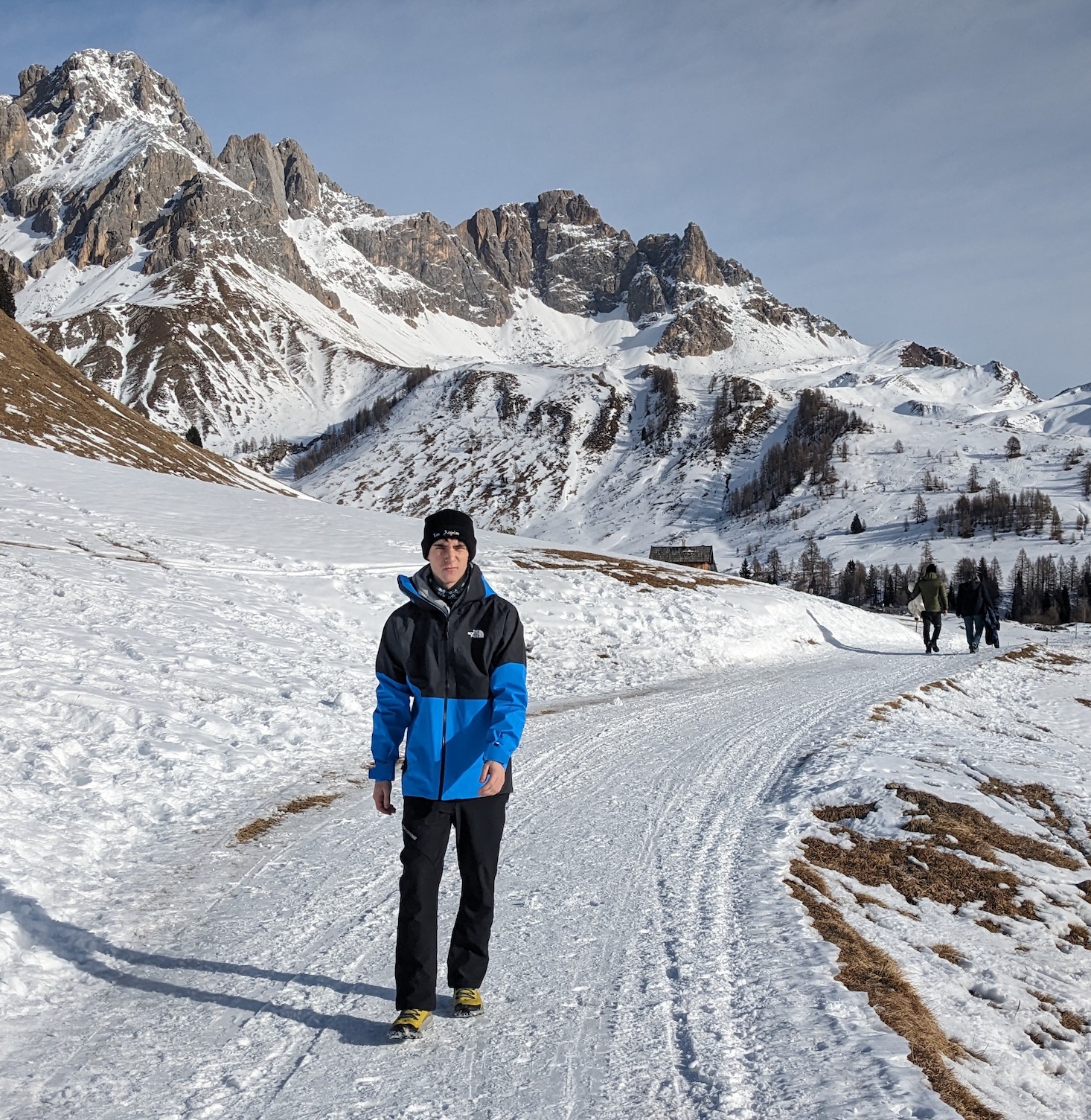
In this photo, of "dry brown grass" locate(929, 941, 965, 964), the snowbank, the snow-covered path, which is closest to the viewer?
the snow-covered path

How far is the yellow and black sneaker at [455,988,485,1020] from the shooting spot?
4.94 m

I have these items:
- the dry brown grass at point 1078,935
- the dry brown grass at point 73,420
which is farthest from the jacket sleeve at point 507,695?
the dry brown grass at point 73,420

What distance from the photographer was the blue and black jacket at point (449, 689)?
4785 mm

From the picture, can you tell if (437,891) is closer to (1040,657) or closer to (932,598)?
(932,598)

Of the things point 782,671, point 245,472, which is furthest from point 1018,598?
point 782,671

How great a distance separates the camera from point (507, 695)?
15.9 feet

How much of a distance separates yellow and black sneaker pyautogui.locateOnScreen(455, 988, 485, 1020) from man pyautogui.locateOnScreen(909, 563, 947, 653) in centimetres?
2814

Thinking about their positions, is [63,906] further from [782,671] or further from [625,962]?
[782,671]

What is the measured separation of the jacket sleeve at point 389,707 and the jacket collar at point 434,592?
218mm

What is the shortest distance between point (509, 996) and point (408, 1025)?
0.79 meters

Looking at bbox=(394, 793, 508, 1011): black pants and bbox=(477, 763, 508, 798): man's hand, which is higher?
bbox=(477, 763, 508, 798): man's hand

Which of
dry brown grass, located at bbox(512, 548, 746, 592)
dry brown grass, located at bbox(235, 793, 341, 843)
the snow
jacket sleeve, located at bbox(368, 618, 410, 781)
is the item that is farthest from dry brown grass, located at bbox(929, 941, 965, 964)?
dry brown grass, located at bbox(512, 548, 746, 592)

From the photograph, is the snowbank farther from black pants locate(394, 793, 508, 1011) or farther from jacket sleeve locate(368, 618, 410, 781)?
jacket sleeve locate(368, 618, 410, 781)

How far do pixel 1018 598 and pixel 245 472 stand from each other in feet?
437
